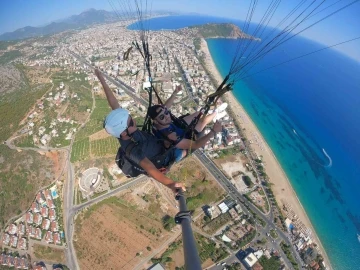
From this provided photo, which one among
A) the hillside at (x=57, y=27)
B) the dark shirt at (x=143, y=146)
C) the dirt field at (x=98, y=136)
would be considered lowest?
the dark shirt at (x=143, y=146)

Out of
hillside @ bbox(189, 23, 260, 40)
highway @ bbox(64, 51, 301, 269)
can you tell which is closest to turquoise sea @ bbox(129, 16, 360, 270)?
highway @ bbox(64, 51, 301, 269)

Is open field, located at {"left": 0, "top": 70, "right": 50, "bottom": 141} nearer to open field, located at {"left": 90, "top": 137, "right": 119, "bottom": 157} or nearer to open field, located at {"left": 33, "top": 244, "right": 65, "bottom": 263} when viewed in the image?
open field, located at {"left": 90, "top": 137, "right": 119, "bottom": 157}

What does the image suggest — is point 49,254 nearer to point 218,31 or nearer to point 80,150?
point 80,150

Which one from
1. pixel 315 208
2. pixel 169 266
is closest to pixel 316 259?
pixel 315 208

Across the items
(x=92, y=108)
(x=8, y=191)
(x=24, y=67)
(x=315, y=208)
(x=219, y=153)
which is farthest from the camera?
(x=24, y=67)

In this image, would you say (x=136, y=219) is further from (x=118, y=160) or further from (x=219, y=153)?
(x=118, y=160)

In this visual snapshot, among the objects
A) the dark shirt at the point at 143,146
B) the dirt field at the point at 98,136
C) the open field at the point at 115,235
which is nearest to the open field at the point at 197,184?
the open field at the point at 115,235

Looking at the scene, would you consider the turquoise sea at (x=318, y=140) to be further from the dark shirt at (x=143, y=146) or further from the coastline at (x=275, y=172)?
the dark shirt at (x=143, y=146)
